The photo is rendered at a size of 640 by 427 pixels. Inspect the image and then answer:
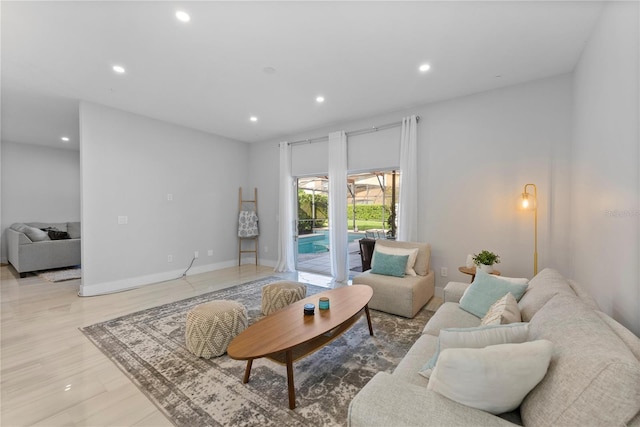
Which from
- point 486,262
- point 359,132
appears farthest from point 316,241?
point 486,262

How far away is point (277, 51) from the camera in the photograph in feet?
8.70

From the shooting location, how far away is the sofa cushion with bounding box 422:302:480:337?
195 centimetres

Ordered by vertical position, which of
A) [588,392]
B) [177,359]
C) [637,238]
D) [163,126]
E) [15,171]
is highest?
[163,126]

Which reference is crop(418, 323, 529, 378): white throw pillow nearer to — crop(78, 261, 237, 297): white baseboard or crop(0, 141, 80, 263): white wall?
crop(78, 261, 237, 297): white baseboard

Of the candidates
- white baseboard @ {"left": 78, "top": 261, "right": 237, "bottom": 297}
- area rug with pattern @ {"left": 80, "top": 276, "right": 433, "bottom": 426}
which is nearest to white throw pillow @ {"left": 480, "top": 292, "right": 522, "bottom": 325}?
area rug with pattern @ {"left": 80, "top": 276, "right": 433, "bottom": 426}

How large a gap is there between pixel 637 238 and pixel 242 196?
600 cm

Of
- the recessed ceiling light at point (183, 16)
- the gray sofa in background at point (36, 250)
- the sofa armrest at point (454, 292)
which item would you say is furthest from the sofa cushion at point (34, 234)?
the sofa armrest at point (454, 292)

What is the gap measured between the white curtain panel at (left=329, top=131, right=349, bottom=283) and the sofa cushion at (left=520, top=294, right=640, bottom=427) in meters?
3.66

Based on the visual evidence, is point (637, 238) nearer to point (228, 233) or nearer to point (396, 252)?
point (396, 252)

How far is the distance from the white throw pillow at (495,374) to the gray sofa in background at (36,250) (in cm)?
717

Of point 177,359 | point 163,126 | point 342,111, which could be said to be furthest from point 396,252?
point 163,126

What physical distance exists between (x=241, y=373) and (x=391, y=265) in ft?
7.02

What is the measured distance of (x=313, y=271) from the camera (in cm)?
545

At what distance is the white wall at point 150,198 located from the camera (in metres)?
3.98
